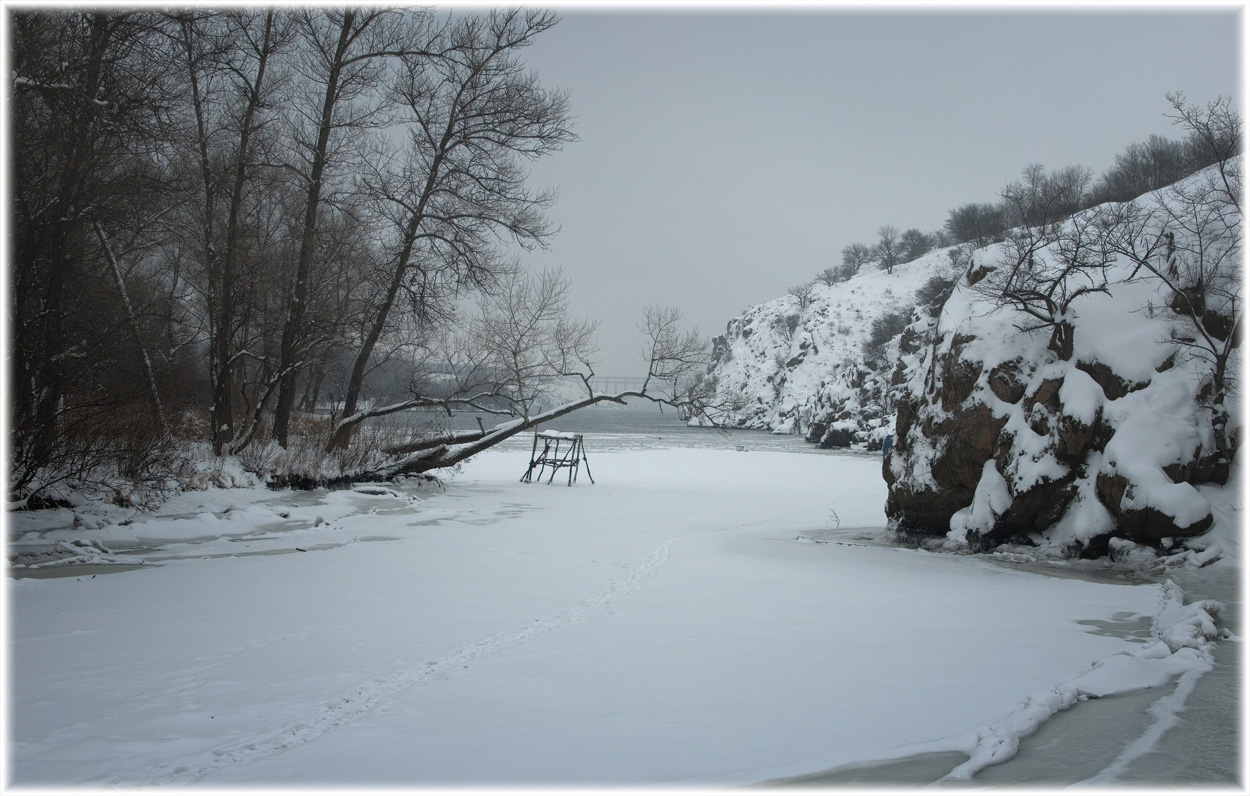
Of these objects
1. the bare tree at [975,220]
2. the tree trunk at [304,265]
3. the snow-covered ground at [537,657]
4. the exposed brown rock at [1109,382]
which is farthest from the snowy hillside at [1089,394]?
the bare tree at [975,220]

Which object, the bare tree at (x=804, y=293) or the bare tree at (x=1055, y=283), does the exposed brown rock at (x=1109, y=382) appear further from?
the bare tree at (x=804, y=293)

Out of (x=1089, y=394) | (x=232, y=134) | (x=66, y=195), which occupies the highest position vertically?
(x=232, y=134)

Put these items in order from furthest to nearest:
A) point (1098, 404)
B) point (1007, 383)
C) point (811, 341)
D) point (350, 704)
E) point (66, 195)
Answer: point (811, 341), point (1007, 383), point (1098, 404), point (66, 195), point (350, 704)

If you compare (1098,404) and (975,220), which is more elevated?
(975,220)

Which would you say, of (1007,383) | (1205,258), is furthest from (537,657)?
(1205,258)

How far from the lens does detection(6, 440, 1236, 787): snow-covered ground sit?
11.5 ft

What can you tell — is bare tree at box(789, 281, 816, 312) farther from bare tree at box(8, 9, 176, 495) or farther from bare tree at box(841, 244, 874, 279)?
bare tree at box(8, 9, 176, 495)

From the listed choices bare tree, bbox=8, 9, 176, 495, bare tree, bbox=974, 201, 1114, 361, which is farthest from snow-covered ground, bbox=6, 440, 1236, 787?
bare tree, bbox=974, 201, 1114, 361

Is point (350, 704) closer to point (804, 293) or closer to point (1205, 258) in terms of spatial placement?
point (1205, 258)

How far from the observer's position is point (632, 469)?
24922 millimetres

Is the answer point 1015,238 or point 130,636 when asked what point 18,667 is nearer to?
point 130,636

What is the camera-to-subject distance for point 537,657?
5.11 meters

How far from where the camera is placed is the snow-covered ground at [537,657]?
11.5 ft

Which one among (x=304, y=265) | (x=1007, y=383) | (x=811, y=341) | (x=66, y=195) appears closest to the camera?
(x=66, y=195)
